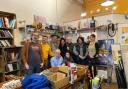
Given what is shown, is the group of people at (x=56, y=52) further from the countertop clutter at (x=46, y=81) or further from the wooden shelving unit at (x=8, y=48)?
the countertop clutter at (x=46, y=81)

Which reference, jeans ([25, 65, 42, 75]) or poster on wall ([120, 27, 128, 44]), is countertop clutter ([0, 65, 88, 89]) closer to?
jeans ([25, 65, 42, 75])

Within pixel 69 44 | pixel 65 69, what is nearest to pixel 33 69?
pixel 65 69

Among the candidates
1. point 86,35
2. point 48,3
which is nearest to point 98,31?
point 86,35

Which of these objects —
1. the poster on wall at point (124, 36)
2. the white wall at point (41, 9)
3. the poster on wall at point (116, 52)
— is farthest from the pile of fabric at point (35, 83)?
the poster on wall at point (124, 36)

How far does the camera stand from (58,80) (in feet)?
9.33

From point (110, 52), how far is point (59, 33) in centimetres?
211

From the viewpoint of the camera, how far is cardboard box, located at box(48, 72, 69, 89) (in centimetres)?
275

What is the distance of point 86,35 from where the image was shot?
6.41 m

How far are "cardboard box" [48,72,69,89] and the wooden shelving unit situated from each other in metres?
2.23

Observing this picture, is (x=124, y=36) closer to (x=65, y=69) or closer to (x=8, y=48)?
(x=65, y=69)

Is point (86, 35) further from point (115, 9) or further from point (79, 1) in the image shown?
point (79, 1)

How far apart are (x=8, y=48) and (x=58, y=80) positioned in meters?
2.82

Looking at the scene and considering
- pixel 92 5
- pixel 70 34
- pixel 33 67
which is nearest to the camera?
pixel 33 67

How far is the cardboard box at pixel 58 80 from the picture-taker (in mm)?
2753
